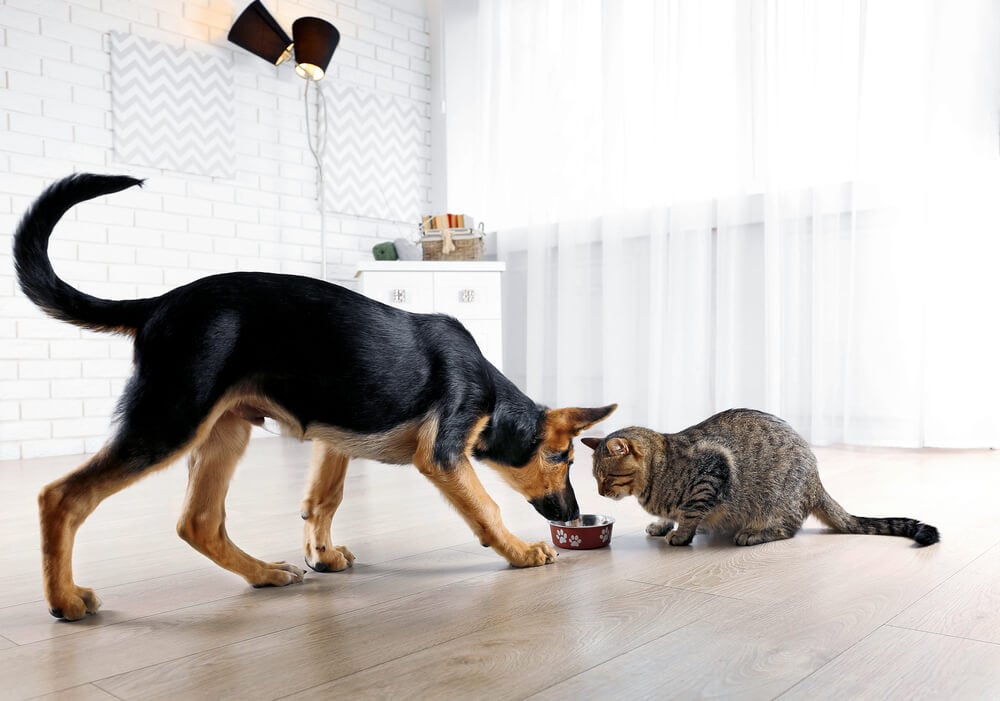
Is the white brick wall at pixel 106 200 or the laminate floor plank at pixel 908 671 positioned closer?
the laminate floor plank at pixel 908 671

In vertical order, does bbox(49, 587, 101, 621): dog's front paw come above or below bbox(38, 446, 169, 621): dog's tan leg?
below

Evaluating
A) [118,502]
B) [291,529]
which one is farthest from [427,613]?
[118,502]

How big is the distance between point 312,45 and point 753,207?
8.17 ft

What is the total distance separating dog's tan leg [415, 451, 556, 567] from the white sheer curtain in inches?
88.3

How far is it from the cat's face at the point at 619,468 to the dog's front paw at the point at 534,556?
10.3 inches

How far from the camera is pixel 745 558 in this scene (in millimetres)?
1653

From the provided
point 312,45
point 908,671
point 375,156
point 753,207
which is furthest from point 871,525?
point 375,156

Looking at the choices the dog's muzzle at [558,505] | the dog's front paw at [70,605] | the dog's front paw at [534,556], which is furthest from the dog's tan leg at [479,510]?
the dog's front paw at [70,605]

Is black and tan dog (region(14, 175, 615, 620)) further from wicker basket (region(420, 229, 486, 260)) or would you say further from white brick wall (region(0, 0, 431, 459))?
white brick wall (region(0, 0, 431, 459))

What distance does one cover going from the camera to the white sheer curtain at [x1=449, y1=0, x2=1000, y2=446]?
316 cm

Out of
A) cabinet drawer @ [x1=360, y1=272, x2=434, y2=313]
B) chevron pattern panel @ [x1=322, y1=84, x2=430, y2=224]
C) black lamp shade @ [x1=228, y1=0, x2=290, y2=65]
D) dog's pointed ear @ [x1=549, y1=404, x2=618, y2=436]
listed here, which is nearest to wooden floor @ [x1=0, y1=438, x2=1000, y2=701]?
dog's pointed ear @ [x1=549, y1=404, x2=618, y2=436]

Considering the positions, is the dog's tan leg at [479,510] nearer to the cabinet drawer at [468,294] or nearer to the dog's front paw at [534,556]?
the dog's front paw at [534,556]

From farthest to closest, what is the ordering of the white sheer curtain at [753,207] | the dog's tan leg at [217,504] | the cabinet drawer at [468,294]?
1. the cabinet drawer at [468,294]
2. the white sheer curtain at [753,207]
3. the dog's tan leg at [217,504]

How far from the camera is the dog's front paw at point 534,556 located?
1.62 meters
